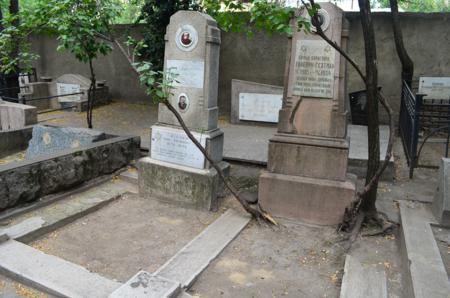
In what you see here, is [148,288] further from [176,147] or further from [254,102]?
[254,102]

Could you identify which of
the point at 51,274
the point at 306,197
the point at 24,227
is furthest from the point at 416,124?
the point at 24,227

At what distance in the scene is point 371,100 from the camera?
13.9 feet

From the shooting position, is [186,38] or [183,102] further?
[183,102]

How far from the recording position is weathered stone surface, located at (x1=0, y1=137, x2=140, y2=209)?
14.6 feet

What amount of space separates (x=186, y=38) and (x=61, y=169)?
7.60 ft

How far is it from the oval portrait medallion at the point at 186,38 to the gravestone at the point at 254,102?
4512 millimetres

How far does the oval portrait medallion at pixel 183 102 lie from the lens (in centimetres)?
509

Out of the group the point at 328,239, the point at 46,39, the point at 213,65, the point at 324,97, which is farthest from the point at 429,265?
the point at 46,39

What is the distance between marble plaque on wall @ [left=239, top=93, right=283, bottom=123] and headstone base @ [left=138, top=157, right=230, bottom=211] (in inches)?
167

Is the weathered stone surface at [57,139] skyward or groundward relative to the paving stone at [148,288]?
skyward

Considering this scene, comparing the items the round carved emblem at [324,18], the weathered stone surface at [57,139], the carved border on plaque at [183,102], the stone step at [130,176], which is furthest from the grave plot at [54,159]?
the round carved emblem at [324,18]

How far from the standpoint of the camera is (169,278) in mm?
3359

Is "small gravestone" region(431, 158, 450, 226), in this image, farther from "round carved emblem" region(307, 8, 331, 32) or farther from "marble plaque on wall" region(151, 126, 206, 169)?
"marble plaque on wall" region(151, 126, 206, 169)

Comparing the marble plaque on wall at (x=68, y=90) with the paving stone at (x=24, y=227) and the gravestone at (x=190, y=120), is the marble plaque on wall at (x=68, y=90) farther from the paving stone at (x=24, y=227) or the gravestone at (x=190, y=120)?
the paving stone at (x=24, y=227)
